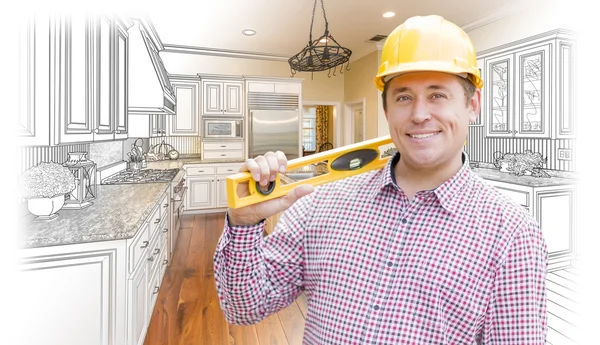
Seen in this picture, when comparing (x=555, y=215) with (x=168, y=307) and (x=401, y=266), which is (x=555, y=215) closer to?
(x=401, y=266)

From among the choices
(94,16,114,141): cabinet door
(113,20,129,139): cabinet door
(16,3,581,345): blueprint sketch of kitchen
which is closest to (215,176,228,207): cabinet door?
(16,3,581,345): blueprint sketch of kitchen

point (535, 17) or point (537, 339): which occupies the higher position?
point (535, 17)

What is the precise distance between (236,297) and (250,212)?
23cm

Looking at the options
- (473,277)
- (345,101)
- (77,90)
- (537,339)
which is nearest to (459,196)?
(473,277)

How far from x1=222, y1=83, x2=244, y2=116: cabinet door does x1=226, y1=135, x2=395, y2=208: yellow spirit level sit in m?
5.40

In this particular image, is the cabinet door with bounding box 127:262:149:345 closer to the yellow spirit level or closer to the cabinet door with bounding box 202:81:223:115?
the yellow spirit level

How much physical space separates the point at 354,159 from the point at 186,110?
5616mm

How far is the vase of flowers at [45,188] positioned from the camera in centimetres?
181

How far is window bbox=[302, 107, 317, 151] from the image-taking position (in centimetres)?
1002

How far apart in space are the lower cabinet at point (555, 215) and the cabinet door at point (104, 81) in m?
3.60

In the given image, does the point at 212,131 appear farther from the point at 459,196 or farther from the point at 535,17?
the point at 459,196

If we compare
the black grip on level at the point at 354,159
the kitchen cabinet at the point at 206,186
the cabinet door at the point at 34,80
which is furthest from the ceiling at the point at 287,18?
the black grip on level at the point at 354,159

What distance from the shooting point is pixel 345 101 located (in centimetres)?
748

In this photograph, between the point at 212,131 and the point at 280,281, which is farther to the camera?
the point at 212,131
